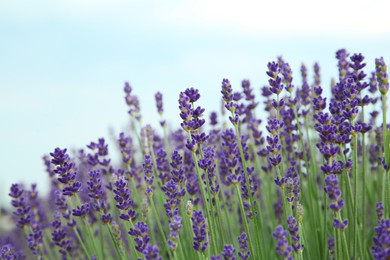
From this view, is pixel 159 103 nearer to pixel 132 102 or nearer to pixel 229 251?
pixel 132 102

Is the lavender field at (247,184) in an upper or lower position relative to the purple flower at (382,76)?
lower

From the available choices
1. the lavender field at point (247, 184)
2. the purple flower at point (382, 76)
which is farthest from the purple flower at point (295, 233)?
the purple flower at point (382, 76)

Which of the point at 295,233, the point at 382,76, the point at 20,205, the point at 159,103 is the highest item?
the point at 382,76

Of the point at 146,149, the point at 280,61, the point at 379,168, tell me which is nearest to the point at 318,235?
the point at 379,168

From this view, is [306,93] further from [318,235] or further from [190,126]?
[190,126]

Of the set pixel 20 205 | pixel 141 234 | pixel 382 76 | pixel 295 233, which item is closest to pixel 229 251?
pixel 295 233

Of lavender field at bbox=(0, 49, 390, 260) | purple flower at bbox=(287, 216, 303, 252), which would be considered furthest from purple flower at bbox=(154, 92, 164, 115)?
purple flower at bbox=(287, 216, 303, 252)

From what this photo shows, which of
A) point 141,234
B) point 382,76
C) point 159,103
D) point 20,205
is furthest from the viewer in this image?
point 159,103

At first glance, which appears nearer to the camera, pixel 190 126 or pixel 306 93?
pixel 190 126

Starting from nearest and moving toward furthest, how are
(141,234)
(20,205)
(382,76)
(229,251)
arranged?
1. (229,251)
2. (141,234)
3. (382,76)
4. (20,205)

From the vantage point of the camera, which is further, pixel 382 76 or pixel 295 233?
pixel 382 76

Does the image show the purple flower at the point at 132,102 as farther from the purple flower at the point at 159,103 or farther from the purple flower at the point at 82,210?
the purple flower at the point at 82,210
